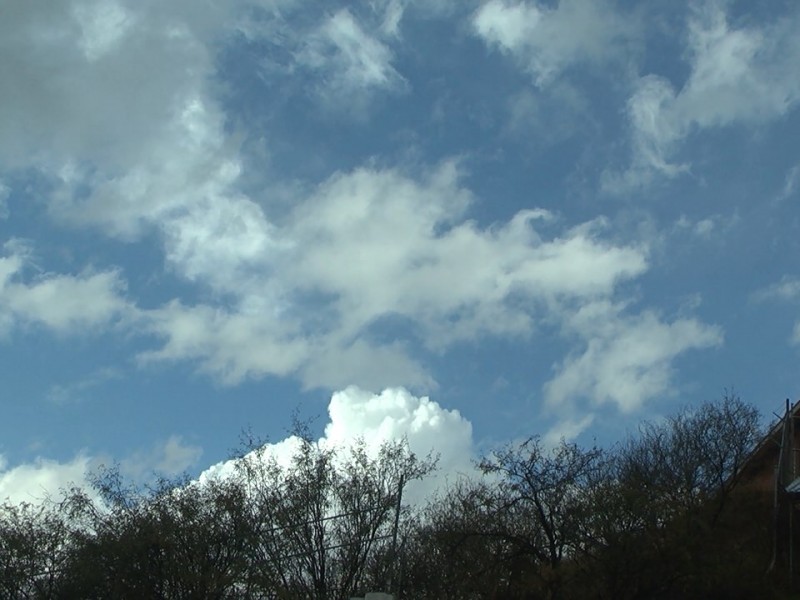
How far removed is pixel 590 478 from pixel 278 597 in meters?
11.1

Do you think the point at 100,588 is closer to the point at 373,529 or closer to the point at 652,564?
the point at 373,529

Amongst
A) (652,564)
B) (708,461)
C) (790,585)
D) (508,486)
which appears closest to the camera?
(652,564)

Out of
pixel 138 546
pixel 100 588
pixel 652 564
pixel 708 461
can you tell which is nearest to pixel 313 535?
pixel 138 546

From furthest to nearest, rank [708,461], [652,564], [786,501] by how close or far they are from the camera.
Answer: [708,461], [786,501], [652,564]

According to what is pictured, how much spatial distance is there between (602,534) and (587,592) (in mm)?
1717

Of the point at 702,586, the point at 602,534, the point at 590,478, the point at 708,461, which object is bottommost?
the point at 702,586

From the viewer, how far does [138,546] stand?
36.5m

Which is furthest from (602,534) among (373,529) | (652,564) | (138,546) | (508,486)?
(138,546)

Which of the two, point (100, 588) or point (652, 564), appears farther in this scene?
point (100, 588)

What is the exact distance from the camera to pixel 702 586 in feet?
96.0

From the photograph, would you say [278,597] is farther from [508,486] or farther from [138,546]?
[508,486]

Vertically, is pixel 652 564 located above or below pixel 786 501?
below

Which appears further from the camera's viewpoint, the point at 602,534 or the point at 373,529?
the point at 373,529

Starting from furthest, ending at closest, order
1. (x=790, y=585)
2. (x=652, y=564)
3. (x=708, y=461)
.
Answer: (x=708, y=461), (x=790, y=585), (x=652, y=564)
